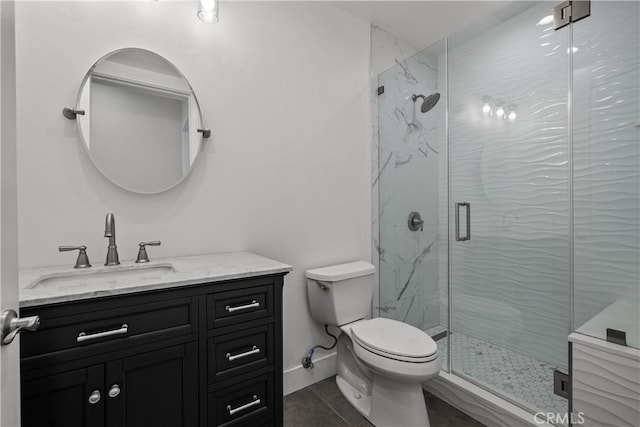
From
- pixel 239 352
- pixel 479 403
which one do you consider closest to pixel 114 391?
pixel 239 352

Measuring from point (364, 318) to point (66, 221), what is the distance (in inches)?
65.3

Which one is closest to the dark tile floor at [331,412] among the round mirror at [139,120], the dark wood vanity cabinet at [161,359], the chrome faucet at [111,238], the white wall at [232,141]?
the white wall at [232,141]

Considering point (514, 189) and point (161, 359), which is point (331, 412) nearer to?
point (161, 359)

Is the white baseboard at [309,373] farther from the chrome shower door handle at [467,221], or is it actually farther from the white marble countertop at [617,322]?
the white marble countertop at [617,322]

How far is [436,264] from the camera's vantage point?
7.14 ft

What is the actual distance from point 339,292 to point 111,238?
3.94ft

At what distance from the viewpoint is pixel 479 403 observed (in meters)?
1.64

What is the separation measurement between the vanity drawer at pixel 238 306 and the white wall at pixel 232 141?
52cm

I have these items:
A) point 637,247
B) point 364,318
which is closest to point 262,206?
point 364,318

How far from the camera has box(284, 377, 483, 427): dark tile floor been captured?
5.34ft

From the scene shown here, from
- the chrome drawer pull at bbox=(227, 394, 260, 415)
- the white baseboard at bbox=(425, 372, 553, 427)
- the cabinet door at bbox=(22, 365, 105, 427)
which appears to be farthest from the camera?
the white baseboard at bbox=(425, 372, 553, 427)

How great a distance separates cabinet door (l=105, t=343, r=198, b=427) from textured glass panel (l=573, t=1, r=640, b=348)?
1703 mm

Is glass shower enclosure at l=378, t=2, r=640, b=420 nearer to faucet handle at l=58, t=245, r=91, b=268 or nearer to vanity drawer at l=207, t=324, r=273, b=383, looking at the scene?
vanity drawer at l=207, t=324, r=273, b=383

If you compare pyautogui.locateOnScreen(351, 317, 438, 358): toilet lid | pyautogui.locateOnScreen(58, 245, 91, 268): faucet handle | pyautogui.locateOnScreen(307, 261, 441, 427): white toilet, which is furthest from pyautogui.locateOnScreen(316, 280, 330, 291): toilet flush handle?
pyautogui.locateOnScreen(58, 245, 91, 268): faucet handle
